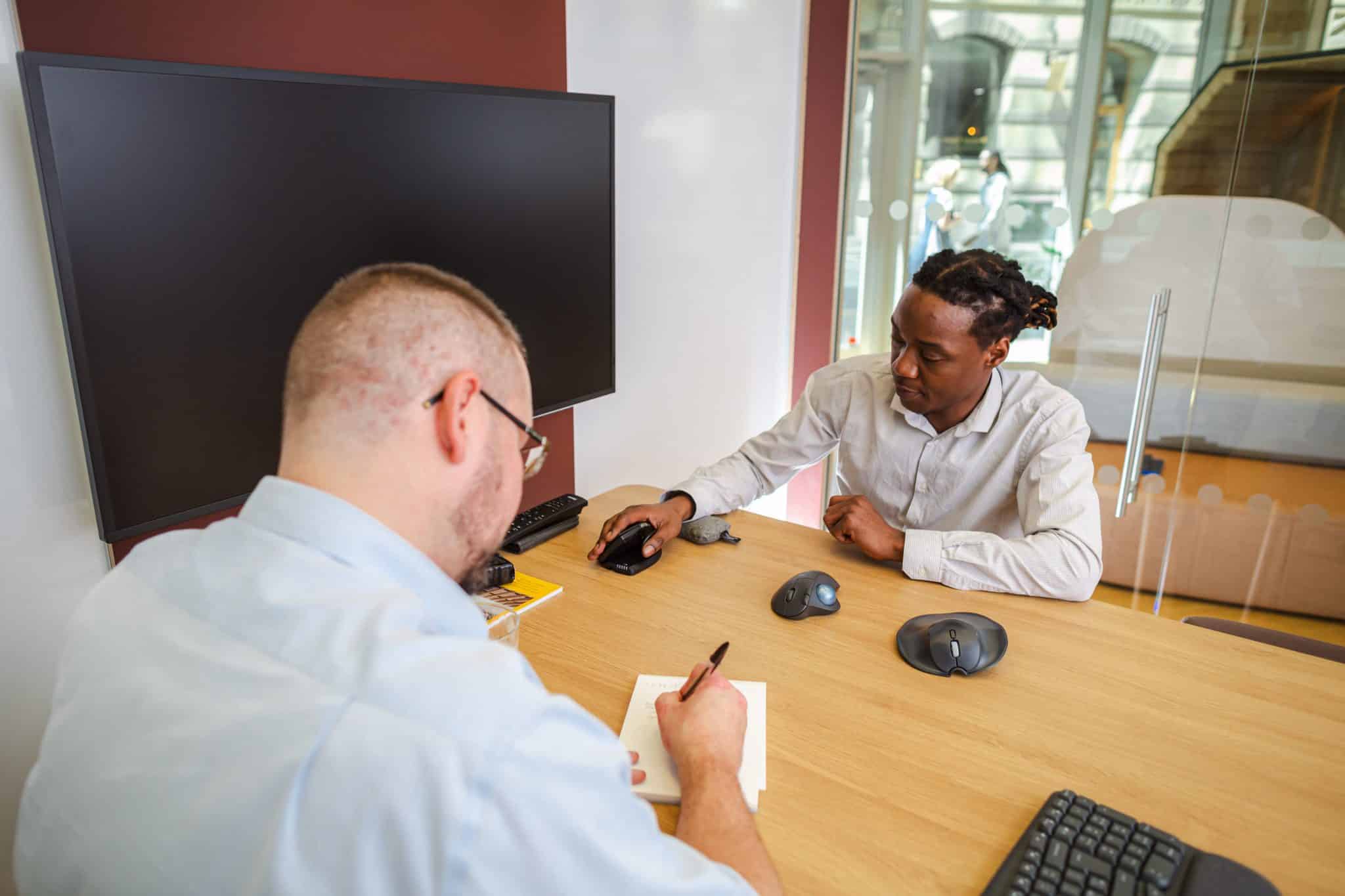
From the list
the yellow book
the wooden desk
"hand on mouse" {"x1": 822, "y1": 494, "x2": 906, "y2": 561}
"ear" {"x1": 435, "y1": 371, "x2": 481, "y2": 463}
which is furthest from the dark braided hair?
"ear" {"x1": 435, "y1": 371, "x2": 481, "y2": 463}

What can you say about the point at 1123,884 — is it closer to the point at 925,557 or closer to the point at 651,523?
the point at 925,557

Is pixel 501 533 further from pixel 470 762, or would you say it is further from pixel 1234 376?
pixel 1234 376

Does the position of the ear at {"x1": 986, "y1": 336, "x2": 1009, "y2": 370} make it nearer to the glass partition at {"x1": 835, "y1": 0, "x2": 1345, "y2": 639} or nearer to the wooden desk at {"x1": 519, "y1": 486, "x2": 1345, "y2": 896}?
the wooden desk at {"x1": 519, "y1": 486, "x2": 1345, "y2": 896}

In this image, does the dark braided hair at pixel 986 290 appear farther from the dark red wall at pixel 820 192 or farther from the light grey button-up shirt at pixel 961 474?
the dark red wall at pixel 820 192

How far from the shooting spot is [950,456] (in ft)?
5.81

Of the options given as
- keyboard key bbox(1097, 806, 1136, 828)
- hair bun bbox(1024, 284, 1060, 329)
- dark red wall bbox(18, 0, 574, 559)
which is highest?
dark red wall bbox(18, 0, 574, 559)

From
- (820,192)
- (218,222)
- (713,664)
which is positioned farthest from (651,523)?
(820,192)

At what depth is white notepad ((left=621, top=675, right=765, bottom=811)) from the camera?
0.95 m

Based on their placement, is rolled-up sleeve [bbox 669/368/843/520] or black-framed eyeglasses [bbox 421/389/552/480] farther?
rolled-up sleeve [bbox 669/368/843/520]

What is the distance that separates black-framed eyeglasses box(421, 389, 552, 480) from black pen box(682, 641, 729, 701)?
1.10 ft

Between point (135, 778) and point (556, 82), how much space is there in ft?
6.02

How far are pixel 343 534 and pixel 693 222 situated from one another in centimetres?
210

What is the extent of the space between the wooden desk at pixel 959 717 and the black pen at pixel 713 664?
0.05m

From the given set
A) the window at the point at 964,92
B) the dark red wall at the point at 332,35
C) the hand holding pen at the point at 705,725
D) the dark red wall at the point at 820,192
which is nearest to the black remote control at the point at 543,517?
the hand holding pen at the point at 705,725
